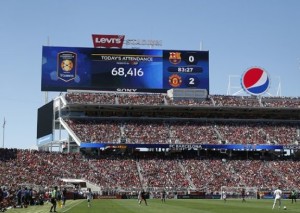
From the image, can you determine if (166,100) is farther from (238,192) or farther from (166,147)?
(238,192)

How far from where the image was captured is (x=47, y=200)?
2502 inches

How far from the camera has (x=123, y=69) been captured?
3693 inches

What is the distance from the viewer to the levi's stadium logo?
94.2 m

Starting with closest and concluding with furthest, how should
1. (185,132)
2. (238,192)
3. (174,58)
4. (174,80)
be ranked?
(238,192) → (174,80) → (174,58) → (185,132)

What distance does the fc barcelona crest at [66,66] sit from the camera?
9125 centimetres

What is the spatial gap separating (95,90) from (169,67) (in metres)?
13.2

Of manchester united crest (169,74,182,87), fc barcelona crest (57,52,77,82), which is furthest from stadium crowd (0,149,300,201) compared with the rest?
manchester united crest (169,74,182,87)

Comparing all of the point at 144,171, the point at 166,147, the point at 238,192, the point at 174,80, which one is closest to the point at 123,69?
the point at 174,80

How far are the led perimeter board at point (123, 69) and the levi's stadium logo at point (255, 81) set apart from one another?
6.89 meters

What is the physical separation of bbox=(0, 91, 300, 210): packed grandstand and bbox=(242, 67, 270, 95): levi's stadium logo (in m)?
3.64

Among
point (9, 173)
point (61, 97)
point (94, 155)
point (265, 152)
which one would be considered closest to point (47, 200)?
point (9, 173)

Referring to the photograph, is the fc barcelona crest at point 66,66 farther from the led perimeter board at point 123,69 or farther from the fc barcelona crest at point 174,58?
the fc barcelona crest at point 174,58

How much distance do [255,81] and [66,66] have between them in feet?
105

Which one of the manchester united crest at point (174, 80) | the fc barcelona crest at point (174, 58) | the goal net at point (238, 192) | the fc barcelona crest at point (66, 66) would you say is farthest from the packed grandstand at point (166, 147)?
the fc barcelona crest at point (174, 58)
